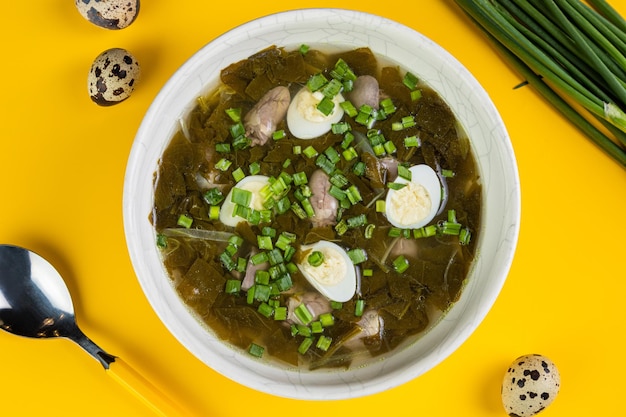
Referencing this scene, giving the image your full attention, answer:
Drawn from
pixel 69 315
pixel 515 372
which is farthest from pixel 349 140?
pixel 69 315

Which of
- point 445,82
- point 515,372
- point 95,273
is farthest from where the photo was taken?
point 95,273

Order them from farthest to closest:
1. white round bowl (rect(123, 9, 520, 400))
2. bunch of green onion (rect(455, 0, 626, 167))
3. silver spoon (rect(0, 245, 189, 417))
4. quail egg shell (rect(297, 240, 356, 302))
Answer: silver spoon (rect(0, 245, 189, 417))
bunch of green onion (rect(455, 0, 626, 167))
quail egg shell (rect(297, 240, 356, 302))
white round bowl (rect(123, 9, 520, 400))

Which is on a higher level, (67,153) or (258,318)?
(67,153)

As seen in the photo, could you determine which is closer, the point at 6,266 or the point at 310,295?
the point at 310,295

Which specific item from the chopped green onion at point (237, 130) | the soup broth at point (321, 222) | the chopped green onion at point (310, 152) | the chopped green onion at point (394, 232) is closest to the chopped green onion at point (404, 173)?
the soup broth at point (321, 222)

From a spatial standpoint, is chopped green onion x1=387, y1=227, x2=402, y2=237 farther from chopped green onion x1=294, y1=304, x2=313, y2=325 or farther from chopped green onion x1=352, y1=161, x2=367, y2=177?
chopped green onion x1=294, y1=304, x2=313, y2=325

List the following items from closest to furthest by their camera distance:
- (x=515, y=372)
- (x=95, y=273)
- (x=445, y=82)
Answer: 1. (x=445, y=82)
2. (x=515, y=372)
3. (x=95, y=273)

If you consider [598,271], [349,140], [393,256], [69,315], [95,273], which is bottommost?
[69,315]

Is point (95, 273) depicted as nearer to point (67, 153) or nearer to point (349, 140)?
point (67, 153)

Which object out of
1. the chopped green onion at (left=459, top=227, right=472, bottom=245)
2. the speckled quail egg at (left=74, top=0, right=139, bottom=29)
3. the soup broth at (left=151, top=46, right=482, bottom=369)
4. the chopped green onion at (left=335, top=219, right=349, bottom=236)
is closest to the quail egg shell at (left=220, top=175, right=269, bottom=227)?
the soup broth at (left=151, top=46, right=482, bottom=369)
